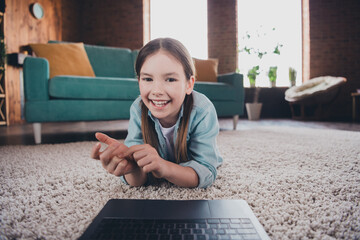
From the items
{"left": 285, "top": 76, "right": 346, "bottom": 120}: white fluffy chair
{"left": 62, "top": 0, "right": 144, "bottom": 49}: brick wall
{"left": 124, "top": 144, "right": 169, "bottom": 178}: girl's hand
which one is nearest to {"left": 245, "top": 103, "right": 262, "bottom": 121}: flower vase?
{"left": 285, "top": 76, "right": 346, "bottom": 120}: white fluffy chair

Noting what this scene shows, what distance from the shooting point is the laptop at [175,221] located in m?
0.46

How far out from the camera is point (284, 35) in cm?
471

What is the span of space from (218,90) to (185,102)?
5.47 ft

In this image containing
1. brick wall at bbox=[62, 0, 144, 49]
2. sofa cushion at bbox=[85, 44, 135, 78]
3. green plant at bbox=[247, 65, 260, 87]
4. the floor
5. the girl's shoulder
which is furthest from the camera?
brick wall at bbox=[62, 0, 144, 49]

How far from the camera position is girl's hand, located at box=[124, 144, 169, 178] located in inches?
24.0

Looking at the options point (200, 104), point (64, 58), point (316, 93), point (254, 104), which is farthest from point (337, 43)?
point (200, 104)

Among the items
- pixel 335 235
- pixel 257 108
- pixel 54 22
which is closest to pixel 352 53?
pixel 257 108

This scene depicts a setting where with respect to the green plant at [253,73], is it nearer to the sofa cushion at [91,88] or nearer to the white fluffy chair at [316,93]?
the white fluffy chair at [316,93]

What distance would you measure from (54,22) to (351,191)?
5197 mm

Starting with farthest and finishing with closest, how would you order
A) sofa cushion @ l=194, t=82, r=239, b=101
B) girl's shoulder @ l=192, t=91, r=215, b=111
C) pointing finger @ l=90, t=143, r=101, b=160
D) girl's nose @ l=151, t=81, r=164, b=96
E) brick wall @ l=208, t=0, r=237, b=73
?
brick wall @ l=208, t=0, r=237, b=73
sofa cushion @ l=194, t=82, r=239, b=101
girl's shoulder @ l=192, t=91, r=215, b=111
girl's nose @ l=151, t=81, r=164, b=96
pointing finger @ l=90, t=143, r=101, b=160

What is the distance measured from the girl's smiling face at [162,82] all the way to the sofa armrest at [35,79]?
1.33 m

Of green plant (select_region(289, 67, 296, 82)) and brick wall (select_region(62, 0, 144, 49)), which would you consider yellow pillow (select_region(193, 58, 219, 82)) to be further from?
brick wall (select_region(62, 0, 144, 49))

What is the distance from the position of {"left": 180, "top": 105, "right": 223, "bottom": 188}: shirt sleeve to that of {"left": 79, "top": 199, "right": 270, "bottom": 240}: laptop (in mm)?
131

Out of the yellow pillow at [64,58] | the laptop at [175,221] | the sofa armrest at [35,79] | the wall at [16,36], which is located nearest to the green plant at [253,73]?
the yellow pillow at [64,58]
